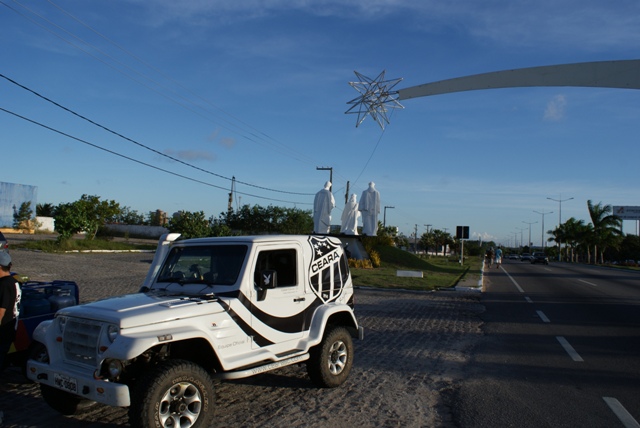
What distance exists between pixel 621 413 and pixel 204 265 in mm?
4770

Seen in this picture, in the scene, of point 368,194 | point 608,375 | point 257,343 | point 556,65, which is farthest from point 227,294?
point 368,194

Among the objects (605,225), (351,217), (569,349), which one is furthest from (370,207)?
(605,225)

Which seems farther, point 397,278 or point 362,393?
point 397,278

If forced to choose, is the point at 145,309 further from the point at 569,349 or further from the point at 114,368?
the point at 569,349

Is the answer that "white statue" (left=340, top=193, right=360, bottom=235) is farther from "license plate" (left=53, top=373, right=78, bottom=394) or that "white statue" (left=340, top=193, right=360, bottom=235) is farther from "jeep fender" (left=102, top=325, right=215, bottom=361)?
"license plate" (left=53, top=373, right=78, bottom=394)

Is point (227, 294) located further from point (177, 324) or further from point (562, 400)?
point (562, 400)

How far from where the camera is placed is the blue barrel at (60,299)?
6.97 m

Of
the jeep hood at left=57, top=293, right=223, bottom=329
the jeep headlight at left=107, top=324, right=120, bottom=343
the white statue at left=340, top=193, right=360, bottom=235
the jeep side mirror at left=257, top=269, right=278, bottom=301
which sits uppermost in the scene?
the white statue at left=340, top=193, right=360, bottom=235

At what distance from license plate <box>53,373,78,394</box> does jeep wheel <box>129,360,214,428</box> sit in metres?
0.57

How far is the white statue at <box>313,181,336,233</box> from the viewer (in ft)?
105

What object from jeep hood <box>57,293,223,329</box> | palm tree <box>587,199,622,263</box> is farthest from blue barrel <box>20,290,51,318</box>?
palm tree <box>587,199,622,263</box>

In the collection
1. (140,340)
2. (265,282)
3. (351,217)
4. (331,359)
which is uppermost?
(351,217)

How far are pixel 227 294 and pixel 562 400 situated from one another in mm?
4001

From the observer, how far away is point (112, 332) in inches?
181
